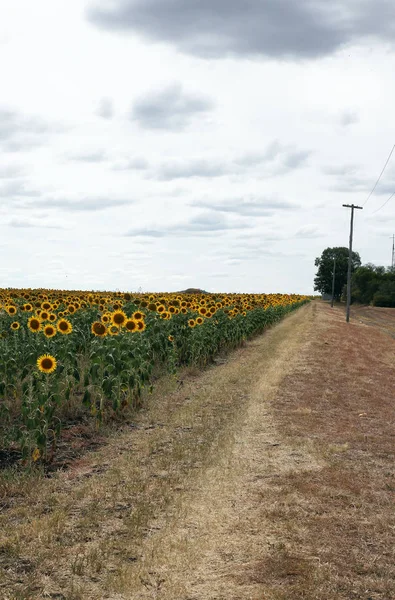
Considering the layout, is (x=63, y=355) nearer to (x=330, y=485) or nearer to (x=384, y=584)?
(x=330, y=485)

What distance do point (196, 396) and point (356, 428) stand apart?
366 cm

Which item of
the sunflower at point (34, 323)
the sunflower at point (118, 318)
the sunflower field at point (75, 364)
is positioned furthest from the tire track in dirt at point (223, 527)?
the sunflower at point (34, 323)

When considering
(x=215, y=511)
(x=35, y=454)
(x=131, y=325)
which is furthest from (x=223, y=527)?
(x=131, y=325)

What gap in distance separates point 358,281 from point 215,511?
102219 millimetres

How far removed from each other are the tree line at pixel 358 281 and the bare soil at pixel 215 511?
88424mm

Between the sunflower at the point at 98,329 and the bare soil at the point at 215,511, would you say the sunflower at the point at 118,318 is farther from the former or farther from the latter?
the bare soil at the point at 215,511

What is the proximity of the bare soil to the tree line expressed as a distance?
290ft

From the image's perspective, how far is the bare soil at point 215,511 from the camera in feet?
18.0

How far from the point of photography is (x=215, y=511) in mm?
7117

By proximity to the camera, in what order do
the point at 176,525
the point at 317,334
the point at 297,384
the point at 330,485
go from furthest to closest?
the point at 317,334
the point at 297,384
the point at 330,485
the point at 176,525

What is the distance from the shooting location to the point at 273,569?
224 inches

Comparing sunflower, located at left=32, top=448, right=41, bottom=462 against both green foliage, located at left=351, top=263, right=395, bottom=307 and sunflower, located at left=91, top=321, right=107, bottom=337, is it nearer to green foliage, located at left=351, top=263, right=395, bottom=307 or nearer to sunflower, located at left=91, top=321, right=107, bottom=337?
sunflower, located at left=91, top=321, right=107, bottom=337

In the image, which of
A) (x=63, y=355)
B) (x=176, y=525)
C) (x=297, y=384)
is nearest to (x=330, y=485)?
(x=176, y=525)

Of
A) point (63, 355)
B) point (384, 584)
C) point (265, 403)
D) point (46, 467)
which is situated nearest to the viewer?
point (384, 584)
